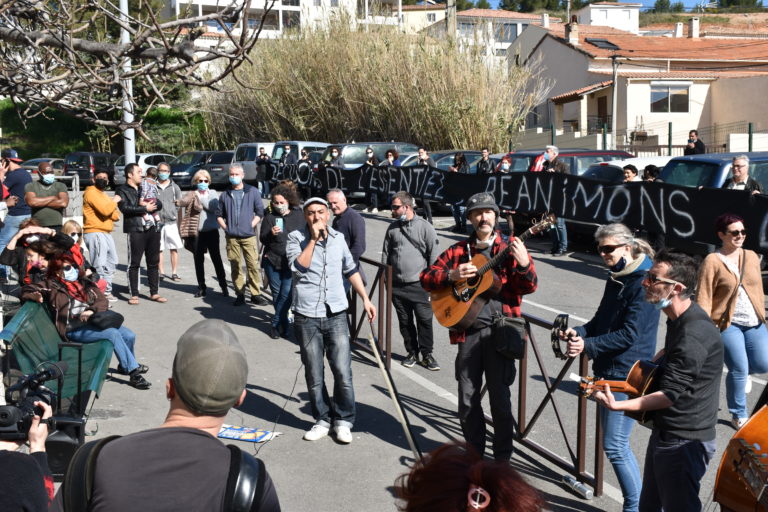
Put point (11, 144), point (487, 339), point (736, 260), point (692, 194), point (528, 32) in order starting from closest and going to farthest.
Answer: point (487, 339) → point (736, 260) → point (692, 194) → point (11, 144) → point (528, 32)

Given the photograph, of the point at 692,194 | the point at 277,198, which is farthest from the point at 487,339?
the point at 692,194

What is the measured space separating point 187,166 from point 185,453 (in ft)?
102

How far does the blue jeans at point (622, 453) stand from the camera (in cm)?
503

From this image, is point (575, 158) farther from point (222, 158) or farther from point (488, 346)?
point (222, 158)

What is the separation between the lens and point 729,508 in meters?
3.92

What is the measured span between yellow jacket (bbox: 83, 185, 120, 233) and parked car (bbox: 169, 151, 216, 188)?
20.5m

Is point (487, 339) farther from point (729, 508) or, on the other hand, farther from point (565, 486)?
point (729, 508)

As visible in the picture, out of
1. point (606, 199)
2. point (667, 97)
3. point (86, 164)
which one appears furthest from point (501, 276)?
point (667, 97)

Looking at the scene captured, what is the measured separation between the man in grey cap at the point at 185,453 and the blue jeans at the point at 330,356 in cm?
399

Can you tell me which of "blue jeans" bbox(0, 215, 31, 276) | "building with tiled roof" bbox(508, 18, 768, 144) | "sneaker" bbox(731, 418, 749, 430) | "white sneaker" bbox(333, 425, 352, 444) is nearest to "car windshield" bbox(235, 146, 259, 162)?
"building with tiled roof" bbox(508, 18, 768, 144)

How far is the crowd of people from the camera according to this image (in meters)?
2.55

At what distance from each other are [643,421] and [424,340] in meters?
4.52

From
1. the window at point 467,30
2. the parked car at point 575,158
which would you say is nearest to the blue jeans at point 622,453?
the parked car at point 575,158

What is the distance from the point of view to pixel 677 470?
4.37 m
